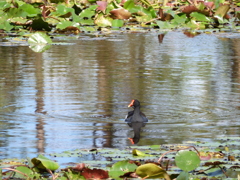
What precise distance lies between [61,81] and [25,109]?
2135mm

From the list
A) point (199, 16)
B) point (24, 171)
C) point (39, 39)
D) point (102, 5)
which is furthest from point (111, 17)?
point (24, 171)

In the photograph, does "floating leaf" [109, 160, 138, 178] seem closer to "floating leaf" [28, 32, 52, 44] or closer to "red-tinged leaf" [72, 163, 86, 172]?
"red-tinged leaf" [72, 163, 86, 172]

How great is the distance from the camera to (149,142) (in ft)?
21.7

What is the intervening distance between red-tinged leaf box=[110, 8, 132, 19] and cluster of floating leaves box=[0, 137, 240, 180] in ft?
46.4

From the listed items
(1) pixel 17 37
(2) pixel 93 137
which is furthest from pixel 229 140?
(1) pixel 17 37

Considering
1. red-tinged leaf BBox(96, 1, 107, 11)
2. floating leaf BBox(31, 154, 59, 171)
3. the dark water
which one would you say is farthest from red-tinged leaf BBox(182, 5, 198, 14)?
floating leaf BBox(31, 154, 59, 171)

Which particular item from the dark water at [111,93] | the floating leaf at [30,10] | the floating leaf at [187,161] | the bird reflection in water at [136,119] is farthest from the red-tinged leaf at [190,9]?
the floating leaf at [187,161]

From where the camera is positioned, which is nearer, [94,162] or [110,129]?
[94,162]

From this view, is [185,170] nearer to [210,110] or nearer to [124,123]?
[124,123]

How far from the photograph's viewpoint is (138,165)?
5.07 metres

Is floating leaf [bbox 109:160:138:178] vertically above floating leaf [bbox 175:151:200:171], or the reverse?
floating leaf [bbox 175:151:200:171]

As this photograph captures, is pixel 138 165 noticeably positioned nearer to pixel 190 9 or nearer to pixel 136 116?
pixel 136 116

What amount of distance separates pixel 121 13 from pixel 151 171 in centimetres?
1589

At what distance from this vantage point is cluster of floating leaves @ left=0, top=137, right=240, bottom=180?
473cm
